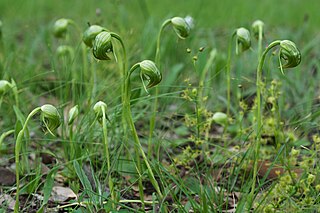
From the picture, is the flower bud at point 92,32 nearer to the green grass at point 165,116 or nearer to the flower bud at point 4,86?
the green grass at point 165,116

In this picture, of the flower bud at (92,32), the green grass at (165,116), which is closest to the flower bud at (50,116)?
the green grass at (165,116)

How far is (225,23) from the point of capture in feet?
15.0

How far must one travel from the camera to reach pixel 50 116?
1.68 m

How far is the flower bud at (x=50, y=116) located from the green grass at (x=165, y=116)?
9cm

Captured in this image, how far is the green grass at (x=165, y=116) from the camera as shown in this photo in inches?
72.4

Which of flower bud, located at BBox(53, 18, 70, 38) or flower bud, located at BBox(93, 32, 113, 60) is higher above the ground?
flower bud, located at BBox(53, 18, 70, 38)

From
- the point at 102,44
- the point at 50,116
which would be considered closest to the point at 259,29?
the point at 102,44

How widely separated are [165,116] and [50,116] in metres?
0.67

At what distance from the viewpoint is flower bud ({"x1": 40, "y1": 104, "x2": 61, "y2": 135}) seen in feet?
5.49

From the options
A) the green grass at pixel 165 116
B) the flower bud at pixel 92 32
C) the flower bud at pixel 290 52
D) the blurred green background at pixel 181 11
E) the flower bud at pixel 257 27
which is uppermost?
the blurred green background at pixel 181 11

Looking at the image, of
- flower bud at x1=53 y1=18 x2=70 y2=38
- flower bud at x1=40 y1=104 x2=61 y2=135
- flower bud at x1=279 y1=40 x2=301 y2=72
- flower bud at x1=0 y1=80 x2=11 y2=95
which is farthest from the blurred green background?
flower bud at x1=40 y1=104 x2=61 y2=135

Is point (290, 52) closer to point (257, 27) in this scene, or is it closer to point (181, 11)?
point (257, 27)

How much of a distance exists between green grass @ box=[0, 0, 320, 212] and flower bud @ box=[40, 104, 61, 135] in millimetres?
95

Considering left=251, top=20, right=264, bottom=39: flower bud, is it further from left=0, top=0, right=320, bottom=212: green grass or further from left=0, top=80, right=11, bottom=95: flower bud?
left=0, top=80, right=11, bottom=95: flower bud
